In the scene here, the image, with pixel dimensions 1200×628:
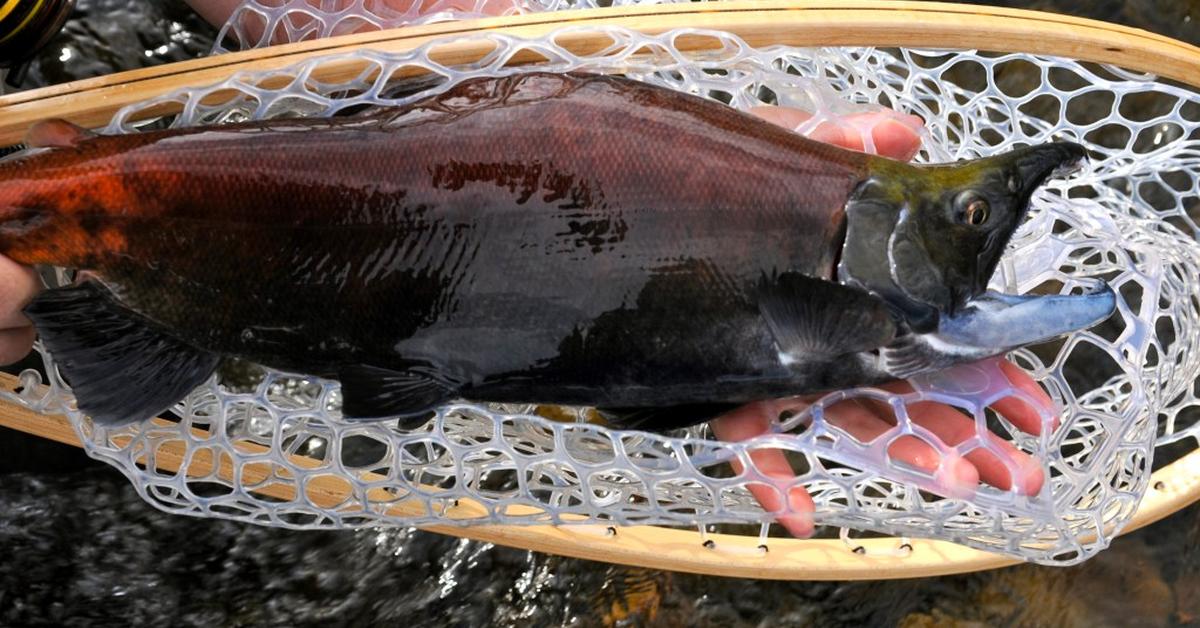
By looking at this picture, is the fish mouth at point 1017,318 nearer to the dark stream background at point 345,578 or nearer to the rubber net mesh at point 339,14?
the rubber net mesh at point 339,14

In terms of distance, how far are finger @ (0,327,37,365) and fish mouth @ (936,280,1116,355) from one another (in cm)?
186

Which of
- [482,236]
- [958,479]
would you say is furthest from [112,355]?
[958,479]

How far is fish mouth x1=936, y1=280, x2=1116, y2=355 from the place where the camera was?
1971 mm

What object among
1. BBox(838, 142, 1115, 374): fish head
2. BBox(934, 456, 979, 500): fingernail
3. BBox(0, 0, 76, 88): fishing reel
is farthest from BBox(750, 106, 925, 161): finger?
BBox(0, 0, 76, 88): fishing reel

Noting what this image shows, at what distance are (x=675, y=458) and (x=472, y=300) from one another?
1.91 feet

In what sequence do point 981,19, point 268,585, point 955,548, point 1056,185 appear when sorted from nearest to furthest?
point 981,19 < point 1056,185 < point 955,548 < point 268,585

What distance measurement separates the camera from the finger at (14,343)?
2146 millimetres

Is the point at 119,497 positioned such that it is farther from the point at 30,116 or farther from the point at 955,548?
the point at 955,548

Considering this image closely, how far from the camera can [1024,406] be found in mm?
2201

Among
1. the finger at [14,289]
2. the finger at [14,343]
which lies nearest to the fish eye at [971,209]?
the finger at [14,289]

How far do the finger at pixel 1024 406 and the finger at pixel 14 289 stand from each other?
1971 millimetres

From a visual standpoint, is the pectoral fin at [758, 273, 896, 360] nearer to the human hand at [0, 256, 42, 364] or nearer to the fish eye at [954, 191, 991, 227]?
the fish eye at [954, 191, 991, 227]

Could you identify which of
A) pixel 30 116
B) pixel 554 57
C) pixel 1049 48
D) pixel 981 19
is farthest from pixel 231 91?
pixel 1049 48

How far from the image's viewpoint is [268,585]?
3.44 meters
